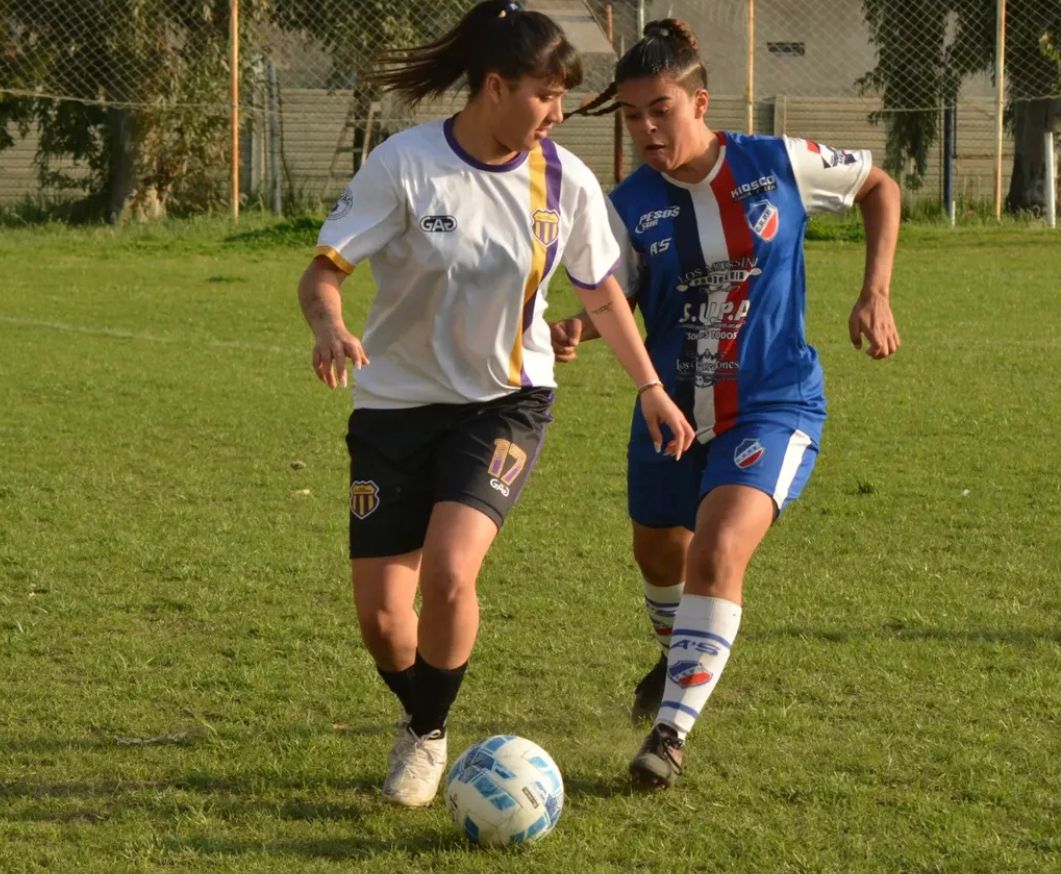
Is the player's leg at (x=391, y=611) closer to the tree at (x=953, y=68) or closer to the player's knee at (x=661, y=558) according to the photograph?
the player's knee at (x=661, y=558)

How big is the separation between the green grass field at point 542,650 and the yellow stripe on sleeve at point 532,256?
106 cm

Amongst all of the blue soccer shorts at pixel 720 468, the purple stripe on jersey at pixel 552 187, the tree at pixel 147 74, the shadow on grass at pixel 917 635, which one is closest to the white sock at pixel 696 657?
the blue soccer shorts at pixel 720 468

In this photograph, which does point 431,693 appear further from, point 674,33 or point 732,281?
point 674,33

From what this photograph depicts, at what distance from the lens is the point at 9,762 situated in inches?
179

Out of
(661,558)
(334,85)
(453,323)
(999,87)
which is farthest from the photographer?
(334,85)

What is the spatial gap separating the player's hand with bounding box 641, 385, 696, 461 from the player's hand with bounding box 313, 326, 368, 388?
2.51 feet

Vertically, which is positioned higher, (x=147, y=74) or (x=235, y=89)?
(x=147, y=74)

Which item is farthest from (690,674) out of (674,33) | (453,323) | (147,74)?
(147,74)

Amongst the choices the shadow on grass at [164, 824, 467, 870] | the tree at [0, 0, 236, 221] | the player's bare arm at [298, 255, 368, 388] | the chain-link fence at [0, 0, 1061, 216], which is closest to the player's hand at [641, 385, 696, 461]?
the player's bare arm at [298, 255, 368, 388]

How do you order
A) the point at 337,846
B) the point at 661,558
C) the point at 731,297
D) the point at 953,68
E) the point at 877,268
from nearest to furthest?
1. the point at 337,846
2. the point at 731,297
3. the point at 877,268
4. the point at 661,558
5. the point at 953,68

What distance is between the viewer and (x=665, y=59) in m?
4.54

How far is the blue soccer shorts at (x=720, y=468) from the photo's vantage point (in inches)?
181

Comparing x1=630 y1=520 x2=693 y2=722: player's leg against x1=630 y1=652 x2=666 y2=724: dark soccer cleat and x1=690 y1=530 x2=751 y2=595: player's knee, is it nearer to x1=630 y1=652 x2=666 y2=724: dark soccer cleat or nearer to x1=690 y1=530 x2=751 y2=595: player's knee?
x1=630 y1=652 x2=666 y2=724: dark soccer cleat

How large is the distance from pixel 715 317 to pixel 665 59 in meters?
0.70
